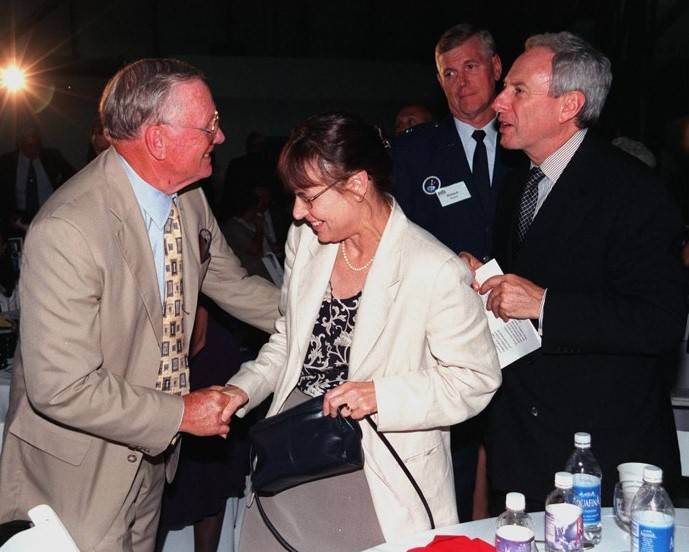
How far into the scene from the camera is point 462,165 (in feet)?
11.2

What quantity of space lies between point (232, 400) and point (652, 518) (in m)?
1.15

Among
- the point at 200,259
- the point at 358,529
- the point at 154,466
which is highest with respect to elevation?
the point at 200,259

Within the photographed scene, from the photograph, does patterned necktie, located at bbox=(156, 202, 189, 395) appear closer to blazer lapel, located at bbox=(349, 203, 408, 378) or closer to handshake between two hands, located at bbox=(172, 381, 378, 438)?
handshake between two hands, located at bbox=(172, 381, 378, 438)

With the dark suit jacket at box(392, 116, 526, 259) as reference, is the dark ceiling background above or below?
above

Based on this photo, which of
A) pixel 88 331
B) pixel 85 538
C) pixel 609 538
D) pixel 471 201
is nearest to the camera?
pixel 609 538

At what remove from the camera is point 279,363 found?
2.52 meters

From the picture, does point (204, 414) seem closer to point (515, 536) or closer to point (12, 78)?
point (515, 536)

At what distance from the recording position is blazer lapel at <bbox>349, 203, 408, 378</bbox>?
87.0 inches

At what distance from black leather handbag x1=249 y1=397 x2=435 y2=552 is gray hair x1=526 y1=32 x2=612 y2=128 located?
1.13m

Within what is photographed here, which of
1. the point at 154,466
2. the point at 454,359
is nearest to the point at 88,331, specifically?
the point at 154,466

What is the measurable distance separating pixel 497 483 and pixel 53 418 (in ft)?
4.33

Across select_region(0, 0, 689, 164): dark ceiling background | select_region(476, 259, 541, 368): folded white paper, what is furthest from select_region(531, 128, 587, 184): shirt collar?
select_region(0, 0, 689, 164): dark ceiling background

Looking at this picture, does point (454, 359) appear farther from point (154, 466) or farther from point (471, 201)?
point (471, 201)

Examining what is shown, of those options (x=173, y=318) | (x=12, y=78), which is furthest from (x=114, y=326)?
(x=12, y=78)
